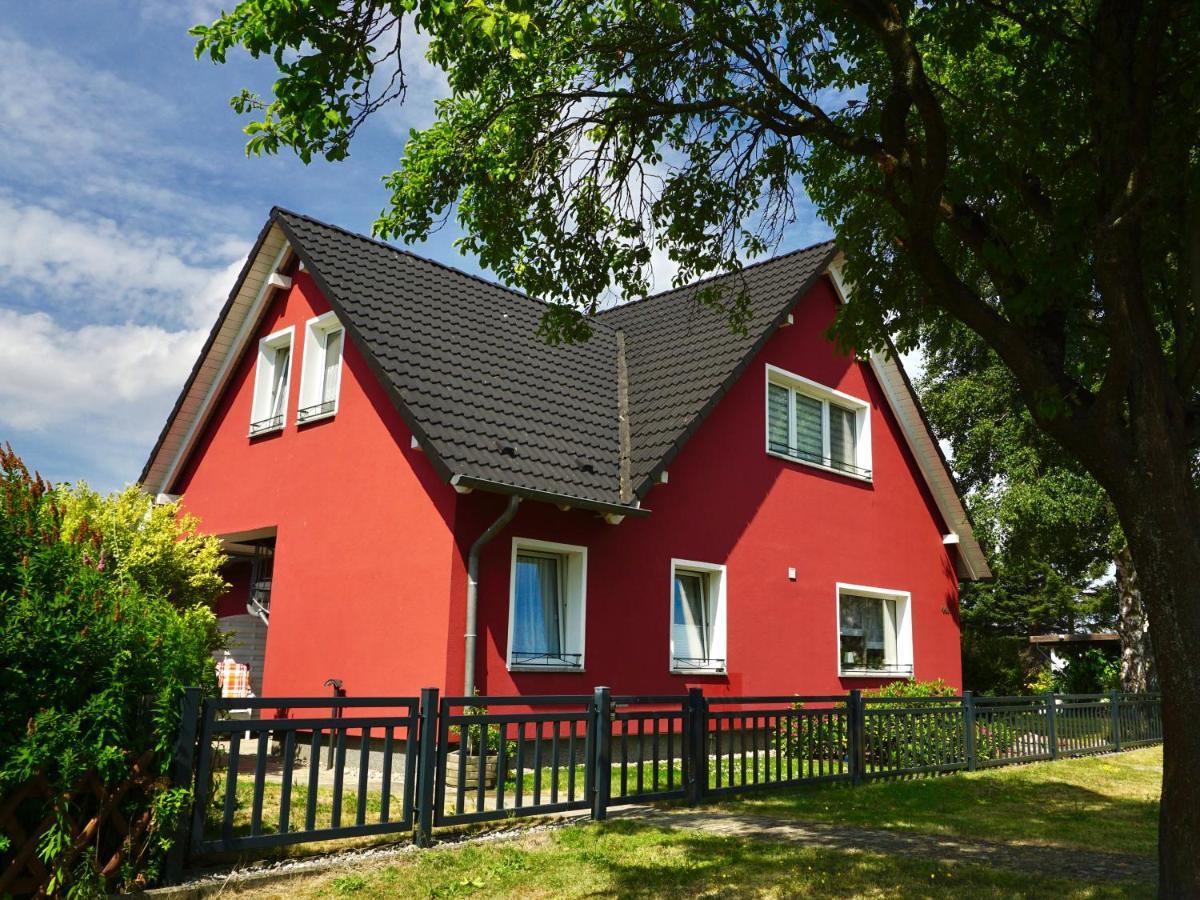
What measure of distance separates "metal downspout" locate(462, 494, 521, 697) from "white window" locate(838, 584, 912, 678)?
7.32 metres

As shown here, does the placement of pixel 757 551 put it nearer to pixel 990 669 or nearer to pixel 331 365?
pixel 331 365

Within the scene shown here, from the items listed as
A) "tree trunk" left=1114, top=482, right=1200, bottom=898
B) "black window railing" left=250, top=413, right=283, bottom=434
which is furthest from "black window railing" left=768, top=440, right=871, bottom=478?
"tree trunk" left=1114, top=482, right=1200, bottom=898

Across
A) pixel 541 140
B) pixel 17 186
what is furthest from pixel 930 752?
pixel 17 186

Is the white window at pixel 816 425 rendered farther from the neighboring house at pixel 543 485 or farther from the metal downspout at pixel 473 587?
the metal downspout at pixel 473 587

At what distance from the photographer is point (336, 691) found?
12.2m

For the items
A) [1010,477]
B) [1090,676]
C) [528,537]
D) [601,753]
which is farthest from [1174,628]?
[1090,676]

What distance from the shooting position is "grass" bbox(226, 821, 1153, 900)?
636 centimetres

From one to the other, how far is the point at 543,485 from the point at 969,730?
644 centimetres

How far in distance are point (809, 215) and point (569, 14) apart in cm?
404

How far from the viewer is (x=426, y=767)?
761cm

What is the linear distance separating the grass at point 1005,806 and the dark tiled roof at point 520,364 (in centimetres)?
417

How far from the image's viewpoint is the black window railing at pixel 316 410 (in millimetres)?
13641

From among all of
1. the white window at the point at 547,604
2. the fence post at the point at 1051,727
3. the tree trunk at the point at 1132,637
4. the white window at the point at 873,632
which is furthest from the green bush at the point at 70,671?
the tree trunk at the point at 1132,637

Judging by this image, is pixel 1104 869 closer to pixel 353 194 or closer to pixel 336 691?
pixel 336 691
